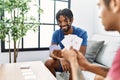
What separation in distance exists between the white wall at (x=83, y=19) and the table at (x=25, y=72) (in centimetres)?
122

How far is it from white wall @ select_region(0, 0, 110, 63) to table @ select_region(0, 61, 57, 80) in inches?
48.0

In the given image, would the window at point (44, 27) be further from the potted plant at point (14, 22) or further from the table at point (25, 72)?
the table at point (25, 72)

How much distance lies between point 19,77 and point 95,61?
1538 mm

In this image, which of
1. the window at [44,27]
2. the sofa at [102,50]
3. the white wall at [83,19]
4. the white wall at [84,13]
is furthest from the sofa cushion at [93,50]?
the window at [44,27]

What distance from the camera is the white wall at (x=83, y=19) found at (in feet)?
11.2

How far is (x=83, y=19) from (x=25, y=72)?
2.09 meters

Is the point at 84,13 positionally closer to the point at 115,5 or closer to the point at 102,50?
the point at 102,50

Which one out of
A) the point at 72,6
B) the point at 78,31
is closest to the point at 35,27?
the point at 78,31

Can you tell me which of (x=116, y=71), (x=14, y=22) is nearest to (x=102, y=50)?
(x=14, y=22)

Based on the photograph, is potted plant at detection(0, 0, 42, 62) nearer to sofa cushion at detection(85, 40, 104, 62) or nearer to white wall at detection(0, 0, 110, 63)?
white wall at detection(0, 0, 110, 63)

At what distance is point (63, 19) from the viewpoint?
2.39m

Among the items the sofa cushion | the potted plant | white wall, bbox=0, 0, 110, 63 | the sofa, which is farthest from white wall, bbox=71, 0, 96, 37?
the potted plant

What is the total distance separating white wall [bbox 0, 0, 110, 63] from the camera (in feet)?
11.2

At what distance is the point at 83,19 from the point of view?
364 cm
